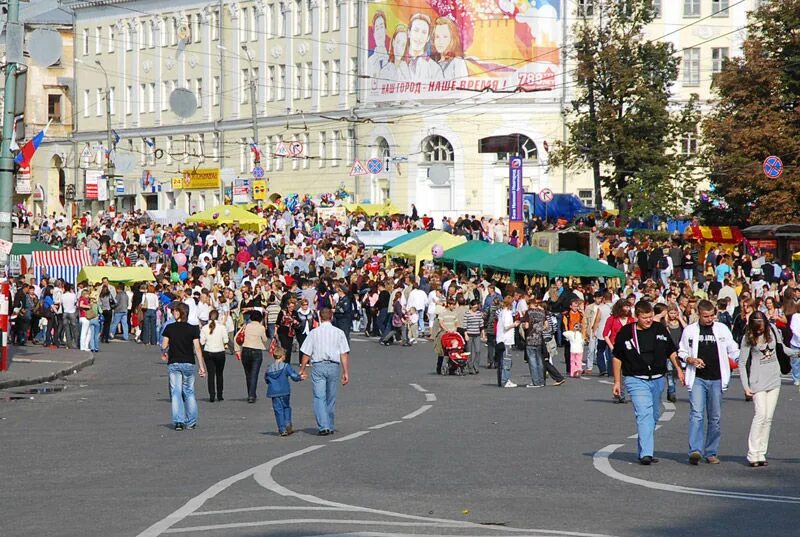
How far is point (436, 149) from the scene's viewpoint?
82.7 meters

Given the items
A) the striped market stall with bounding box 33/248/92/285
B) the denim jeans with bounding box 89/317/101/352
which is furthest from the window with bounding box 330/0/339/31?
the denim jeans with bounding box 89/317/101/352

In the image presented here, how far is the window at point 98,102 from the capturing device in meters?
104

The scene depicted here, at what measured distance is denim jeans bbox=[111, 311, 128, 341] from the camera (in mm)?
42656

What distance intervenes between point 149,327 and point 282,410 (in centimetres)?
2270

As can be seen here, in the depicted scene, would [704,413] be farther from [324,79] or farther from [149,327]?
[324,79]

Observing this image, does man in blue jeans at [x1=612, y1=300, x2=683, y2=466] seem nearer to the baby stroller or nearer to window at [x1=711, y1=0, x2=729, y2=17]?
the baby stroller

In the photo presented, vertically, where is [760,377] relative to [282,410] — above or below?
above

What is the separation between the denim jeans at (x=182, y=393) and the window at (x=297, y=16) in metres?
71.1

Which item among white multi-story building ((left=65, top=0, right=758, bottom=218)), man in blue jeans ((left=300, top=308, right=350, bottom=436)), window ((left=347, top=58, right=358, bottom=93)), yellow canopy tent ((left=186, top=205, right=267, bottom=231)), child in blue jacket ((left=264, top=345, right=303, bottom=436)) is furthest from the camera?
window ((left=347, top=58, right=358, bottom=93))

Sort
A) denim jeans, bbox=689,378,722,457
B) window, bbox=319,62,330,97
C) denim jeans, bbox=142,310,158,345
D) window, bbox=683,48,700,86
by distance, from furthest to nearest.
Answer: window, bbox=319,62,330,97, window, bbox=683,48,700,86, denim jeans, bbox=142,310,158,345, denim jeans, bbox=689,378,722,457

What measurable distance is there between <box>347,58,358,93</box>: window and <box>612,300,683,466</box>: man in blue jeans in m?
70.3

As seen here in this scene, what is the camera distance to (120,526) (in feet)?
39.1

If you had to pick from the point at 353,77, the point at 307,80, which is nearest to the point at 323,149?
the point at 353,77

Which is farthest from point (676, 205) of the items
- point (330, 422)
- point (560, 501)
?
point (560, 501)
